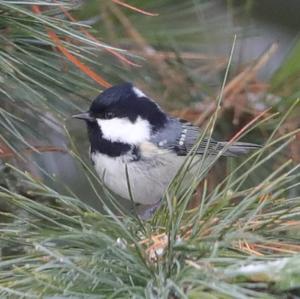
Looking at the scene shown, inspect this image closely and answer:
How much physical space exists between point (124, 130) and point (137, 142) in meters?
0.04

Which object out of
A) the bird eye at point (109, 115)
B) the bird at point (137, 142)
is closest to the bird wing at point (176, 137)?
the bird at point (137, 142)

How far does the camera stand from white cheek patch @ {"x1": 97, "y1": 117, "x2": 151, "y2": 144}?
91.7 inches

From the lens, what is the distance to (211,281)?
1.27m

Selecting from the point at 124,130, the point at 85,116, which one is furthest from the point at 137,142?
the point at 85,116

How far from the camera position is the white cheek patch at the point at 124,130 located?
2328 millimetres

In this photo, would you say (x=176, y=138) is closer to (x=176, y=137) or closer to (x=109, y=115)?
(x=176, y=137)

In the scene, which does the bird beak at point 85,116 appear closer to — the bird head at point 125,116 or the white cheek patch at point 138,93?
the bird head at point 125,116

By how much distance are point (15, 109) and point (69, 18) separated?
20cm

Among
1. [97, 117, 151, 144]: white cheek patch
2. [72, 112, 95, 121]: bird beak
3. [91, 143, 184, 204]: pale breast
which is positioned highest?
[72, 112, 95, 121]: bird beak

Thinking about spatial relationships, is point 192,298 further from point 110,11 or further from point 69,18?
point 110,11

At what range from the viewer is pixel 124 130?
2.35 m

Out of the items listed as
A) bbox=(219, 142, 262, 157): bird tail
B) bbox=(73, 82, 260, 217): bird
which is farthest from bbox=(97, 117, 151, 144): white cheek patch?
bbox=(219, 142, 262, 157): bird tail

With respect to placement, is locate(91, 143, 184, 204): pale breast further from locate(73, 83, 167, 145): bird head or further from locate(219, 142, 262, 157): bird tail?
Result: locate(219, 142, 262, 157): bird tail

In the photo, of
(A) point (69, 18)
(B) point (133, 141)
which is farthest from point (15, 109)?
(B) point (133, 141)
